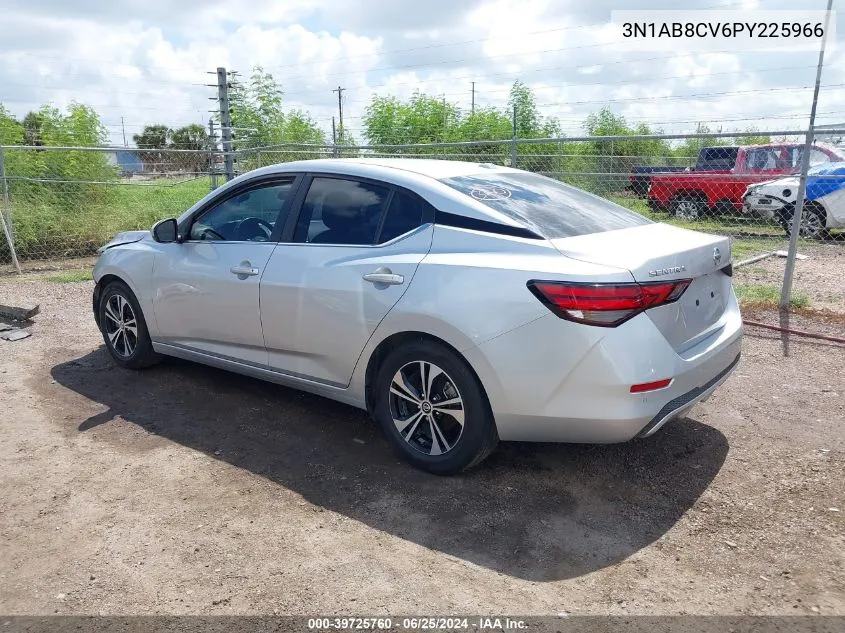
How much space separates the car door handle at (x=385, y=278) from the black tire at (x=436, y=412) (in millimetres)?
338

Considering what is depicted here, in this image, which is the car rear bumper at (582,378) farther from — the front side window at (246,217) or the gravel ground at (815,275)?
the gravel ground at (815,275)

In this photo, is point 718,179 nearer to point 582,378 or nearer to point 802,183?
point 802,183

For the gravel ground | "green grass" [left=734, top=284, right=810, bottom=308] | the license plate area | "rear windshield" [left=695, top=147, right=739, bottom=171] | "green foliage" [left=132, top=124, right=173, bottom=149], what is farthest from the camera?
"green foliage" [left=132, top=124, right=173, bottom=149]

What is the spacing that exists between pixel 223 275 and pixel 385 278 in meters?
1.40

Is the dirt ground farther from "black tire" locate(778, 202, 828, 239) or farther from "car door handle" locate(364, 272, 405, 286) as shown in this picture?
"black tire" locate(778, 202, 828, 239)

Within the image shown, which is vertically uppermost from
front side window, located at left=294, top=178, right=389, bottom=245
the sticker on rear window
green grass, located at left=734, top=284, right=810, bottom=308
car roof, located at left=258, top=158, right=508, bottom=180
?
car roof, located at left=258, top=158, right=508, bottom=180

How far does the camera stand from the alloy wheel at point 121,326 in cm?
559

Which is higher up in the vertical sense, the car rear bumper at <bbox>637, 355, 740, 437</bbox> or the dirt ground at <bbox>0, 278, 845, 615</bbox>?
the car rear bumper at <bbox>637, 355, 740, 437</bbox>

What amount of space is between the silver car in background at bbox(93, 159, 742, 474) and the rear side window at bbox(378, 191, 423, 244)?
0.4 inches

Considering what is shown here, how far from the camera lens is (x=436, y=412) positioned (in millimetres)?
3783

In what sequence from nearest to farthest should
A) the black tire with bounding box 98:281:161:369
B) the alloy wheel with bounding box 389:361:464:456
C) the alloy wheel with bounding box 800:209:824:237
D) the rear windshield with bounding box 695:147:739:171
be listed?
the alloy wheel with bounding box 389:361:464:456 → the black tire with bounding box 98:281:161:369 → the alloy wheel with bounding box 800:209:824:237 → the rear windshield with bounding box 695:147:739:171

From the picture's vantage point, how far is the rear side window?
156 inches

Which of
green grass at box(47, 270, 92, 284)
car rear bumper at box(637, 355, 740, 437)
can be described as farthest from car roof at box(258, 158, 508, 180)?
green grass at box(47, 270, 92, 284)

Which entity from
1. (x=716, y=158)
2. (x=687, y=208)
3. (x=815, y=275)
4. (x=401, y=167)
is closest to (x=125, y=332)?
(x=401, y=167)
